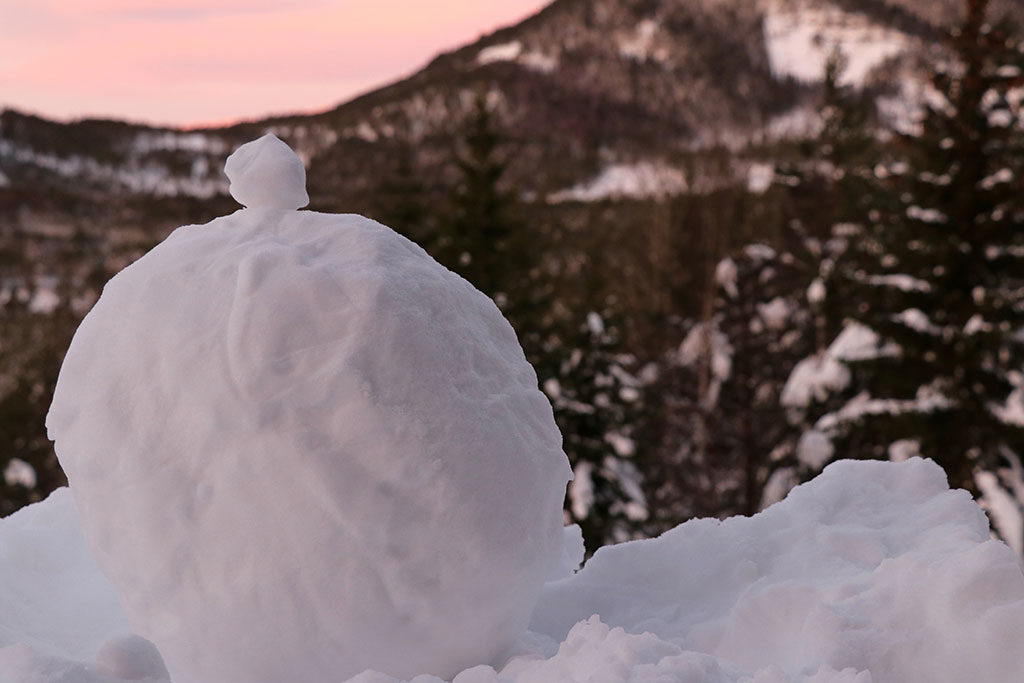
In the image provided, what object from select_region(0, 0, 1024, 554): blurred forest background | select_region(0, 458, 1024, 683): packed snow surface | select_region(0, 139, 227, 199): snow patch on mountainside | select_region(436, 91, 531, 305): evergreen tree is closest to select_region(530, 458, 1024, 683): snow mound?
select_region(0, 458, 1024, 683): packed snow surface

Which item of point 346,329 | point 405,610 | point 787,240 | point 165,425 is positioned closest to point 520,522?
point 405,610

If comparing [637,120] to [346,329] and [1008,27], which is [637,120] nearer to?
[1008,27]

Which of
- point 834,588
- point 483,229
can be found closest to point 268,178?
point 834,588

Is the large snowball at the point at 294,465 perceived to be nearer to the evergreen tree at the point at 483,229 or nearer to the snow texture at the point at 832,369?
the evergreen tree at the point at 483,229

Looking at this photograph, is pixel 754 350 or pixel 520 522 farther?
pixel 754 350

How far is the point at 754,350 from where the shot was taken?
18.2m

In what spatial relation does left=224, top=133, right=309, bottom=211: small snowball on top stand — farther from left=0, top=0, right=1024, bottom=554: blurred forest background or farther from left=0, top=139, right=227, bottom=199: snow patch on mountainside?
left=0, top=139, right=227, bottom=199: snow patch on mountainside

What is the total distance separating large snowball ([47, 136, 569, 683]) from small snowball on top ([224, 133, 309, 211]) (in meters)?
0.30

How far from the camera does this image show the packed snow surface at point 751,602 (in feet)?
11.1

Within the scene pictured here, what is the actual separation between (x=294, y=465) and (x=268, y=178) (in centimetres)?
133

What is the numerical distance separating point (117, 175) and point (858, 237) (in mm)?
182955

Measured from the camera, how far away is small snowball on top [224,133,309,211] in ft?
13.5

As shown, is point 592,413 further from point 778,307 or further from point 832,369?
point 778,307

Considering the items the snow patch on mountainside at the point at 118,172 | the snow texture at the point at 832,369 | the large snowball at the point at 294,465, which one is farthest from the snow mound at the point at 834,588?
the snow patch on mountainside at the point at 118,172
